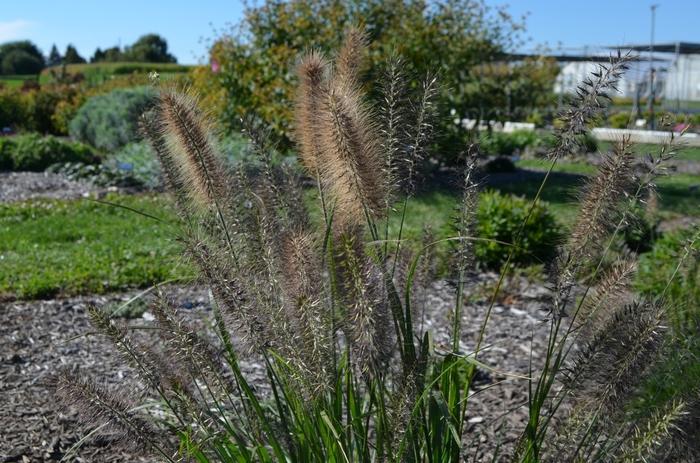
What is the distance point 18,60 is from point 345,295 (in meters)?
57.5

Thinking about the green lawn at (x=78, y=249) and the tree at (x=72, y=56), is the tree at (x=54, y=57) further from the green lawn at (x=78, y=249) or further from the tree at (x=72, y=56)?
the green lawn at (x=78, y=249)

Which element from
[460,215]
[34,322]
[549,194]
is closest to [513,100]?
[549,194]

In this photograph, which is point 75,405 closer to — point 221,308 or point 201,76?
point 221,308

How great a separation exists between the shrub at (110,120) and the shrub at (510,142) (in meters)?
6.76

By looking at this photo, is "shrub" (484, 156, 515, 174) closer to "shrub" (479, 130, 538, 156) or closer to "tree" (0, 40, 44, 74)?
"shrub" (479, 130, 538, 156)

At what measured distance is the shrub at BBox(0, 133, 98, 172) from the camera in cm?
1484

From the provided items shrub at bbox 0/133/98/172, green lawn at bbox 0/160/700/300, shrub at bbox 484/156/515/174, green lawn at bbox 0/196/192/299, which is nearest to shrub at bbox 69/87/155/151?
shrub at bbox 0/133/98/172

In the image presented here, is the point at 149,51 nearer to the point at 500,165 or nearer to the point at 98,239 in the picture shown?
the point at 500,165

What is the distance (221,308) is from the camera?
6.82 feet

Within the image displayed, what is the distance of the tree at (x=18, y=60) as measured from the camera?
5431cm

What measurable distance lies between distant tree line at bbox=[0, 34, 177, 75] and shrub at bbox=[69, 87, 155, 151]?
1426 inches

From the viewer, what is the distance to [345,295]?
184 cm

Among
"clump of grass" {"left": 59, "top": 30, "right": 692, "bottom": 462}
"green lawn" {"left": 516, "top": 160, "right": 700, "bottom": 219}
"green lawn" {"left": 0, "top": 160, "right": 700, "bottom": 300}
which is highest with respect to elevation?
"clump of grass" {"left": 59, "top": 30, "right": 692, "bottom": 462}

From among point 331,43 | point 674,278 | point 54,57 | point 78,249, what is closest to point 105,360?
point 674,278
